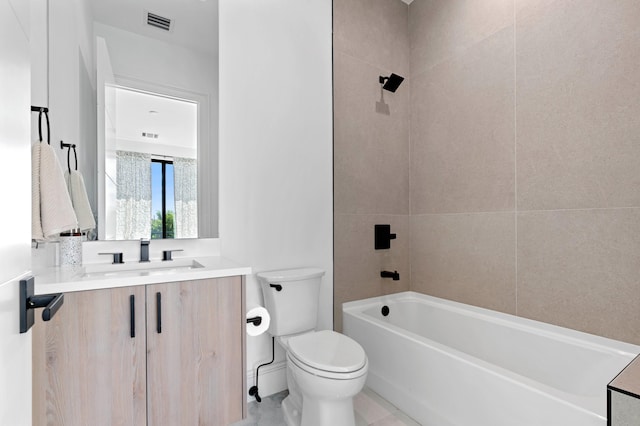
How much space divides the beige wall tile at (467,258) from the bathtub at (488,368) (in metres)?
0.11

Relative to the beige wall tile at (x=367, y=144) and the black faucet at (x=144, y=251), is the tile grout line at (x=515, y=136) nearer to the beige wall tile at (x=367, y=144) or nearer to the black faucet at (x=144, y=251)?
the beige wall tile at (x=367, y=144)

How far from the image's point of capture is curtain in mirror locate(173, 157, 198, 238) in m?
1.88

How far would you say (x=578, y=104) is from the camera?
5.81 feet

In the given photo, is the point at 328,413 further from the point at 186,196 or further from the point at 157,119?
the point at 157,119

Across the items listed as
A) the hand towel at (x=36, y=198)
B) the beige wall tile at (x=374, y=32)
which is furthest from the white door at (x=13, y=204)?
the beige wall tile at (x=374, y=32)

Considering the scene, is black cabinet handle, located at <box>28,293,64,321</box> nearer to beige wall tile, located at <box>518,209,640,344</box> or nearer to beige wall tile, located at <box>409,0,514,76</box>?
beige wall tile, located at <box>518,209,640,344</box>

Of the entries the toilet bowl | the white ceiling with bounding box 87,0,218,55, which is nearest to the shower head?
the white ceiling with bounding box 87,0,218,55

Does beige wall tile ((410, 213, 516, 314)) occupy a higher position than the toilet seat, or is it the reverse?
beige wall tile ((410, 213, 516, 314))

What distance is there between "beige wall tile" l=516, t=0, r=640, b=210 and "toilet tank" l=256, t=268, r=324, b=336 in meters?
1.38

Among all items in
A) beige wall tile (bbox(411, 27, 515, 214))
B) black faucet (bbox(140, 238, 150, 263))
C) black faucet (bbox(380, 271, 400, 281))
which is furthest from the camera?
black faucet (bbox(380, 271, 400, 281))

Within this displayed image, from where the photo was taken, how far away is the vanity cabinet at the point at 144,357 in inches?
44.6

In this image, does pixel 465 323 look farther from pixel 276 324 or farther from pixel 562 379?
pixel 276 324

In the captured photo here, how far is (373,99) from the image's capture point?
254cm

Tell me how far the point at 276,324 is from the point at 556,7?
2.38 meters
